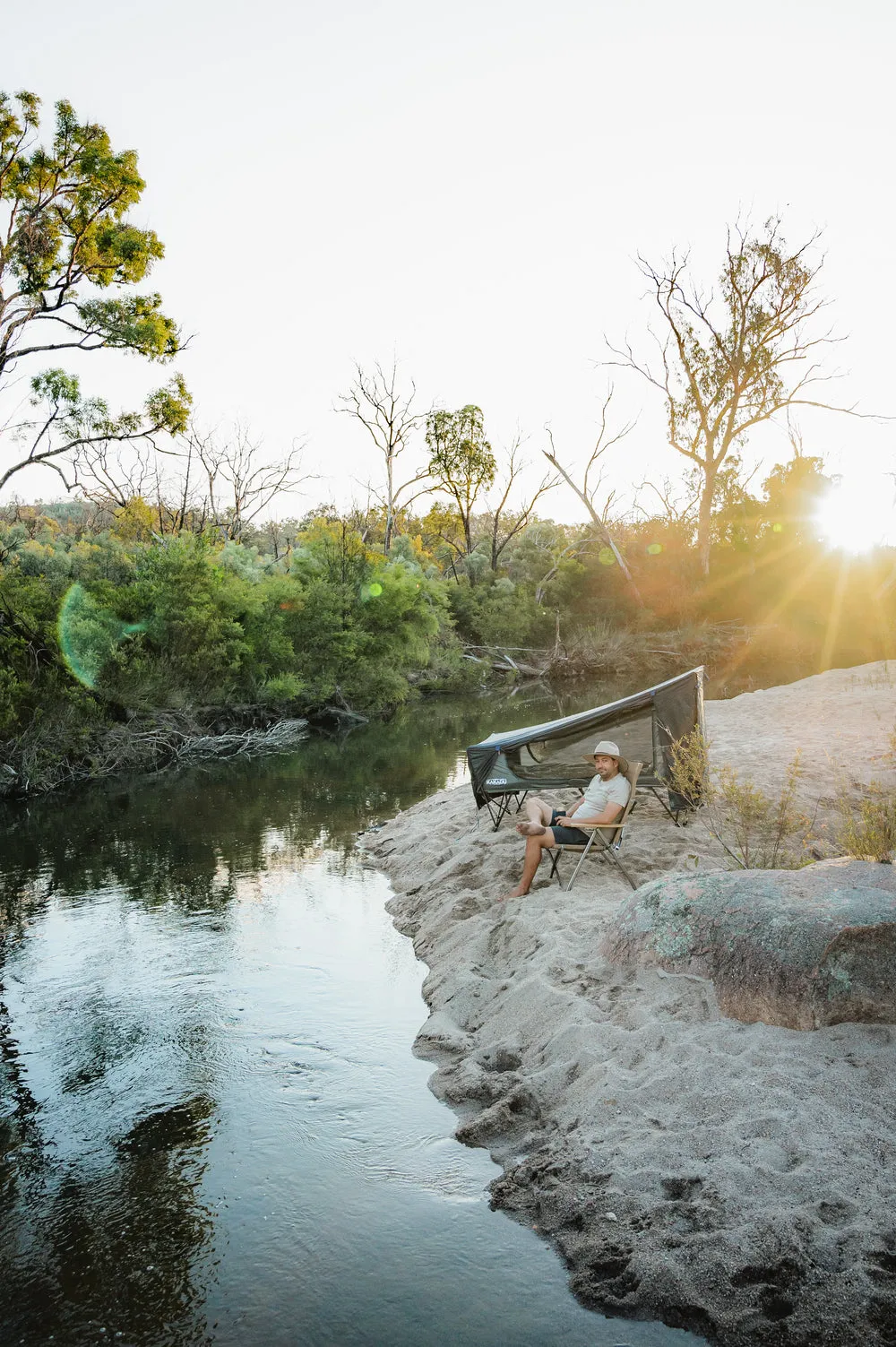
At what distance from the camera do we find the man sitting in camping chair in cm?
735

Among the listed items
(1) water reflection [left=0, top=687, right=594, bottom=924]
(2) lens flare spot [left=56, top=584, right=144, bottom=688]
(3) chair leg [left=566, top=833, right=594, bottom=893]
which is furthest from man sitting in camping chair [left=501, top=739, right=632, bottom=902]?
(2) lens flare spot [left=56, top=584, right=144, bottom=688]

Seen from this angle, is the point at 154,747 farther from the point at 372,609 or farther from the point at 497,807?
the point at 497,807

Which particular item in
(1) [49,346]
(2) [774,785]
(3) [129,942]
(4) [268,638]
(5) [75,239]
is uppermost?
(5) [75,239]

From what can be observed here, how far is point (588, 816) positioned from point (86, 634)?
1469cm

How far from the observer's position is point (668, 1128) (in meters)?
4.13

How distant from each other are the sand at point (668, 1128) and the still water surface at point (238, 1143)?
0.63 ft

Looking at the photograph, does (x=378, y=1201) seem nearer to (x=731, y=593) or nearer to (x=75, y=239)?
(x=75, y=239)

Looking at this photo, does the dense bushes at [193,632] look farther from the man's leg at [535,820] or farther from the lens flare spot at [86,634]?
the man's leg at [535,820]

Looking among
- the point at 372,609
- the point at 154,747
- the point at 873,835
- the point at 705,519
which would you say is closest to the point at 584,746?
the point at 873,835

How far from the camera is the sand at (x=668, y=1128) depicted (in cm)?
326

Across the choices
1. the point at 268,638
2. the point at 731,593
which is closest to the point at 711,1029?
the point at 268,638

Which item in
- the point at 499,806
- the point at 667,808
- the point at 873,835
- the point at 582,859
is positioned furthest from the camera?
the point at 499,806

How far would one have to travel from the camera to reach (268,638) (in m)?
24.2

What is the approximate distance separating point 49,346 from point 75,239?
7.70 ft
